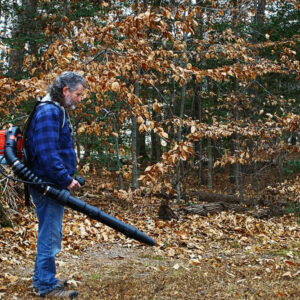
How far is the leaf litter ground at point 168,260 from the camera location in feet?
13.9

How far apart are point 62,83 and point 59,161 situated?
83cm

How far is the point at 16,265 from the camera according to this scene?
209 inches

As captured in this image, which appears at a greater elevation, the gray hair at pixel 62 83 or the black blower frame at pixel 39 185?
the gray hair at pixel 62 83

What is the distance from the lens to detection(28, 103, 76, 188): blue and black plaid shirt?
3.62m

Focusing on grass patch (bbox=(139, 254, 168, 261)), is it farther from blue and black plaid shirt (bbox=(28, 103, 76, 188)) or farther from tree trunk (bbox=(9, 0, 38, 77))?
tree trunk (bbox=(9, 0, 38, 77))

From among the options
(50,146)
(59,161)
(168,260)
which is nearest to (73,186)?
(59,161)

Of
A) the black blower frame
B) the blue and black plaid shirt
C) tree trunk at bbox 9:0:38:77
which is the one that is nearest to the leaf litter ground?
the black blower frame

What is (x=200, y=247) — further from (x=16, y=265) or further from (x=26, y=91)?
(x=26, y=91)

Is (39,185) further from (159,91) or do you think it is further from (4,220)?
(159,91)

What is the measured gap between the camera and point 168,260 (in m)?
5.83

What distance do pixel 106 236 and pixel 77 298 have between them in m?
3.46

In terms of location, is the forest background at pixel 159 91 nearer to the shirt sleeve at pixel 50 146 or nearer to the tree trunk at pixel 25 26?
the tree trunk at pixel 25 26

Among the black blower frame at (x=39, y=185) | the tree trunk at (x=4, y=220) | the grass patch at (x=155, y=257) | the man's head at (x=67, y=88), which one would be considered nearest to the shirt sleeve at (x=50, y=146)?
the black blower frame at (x=39, y=185)

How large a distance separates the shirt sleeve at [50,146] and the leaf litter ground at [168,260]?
1.40m
